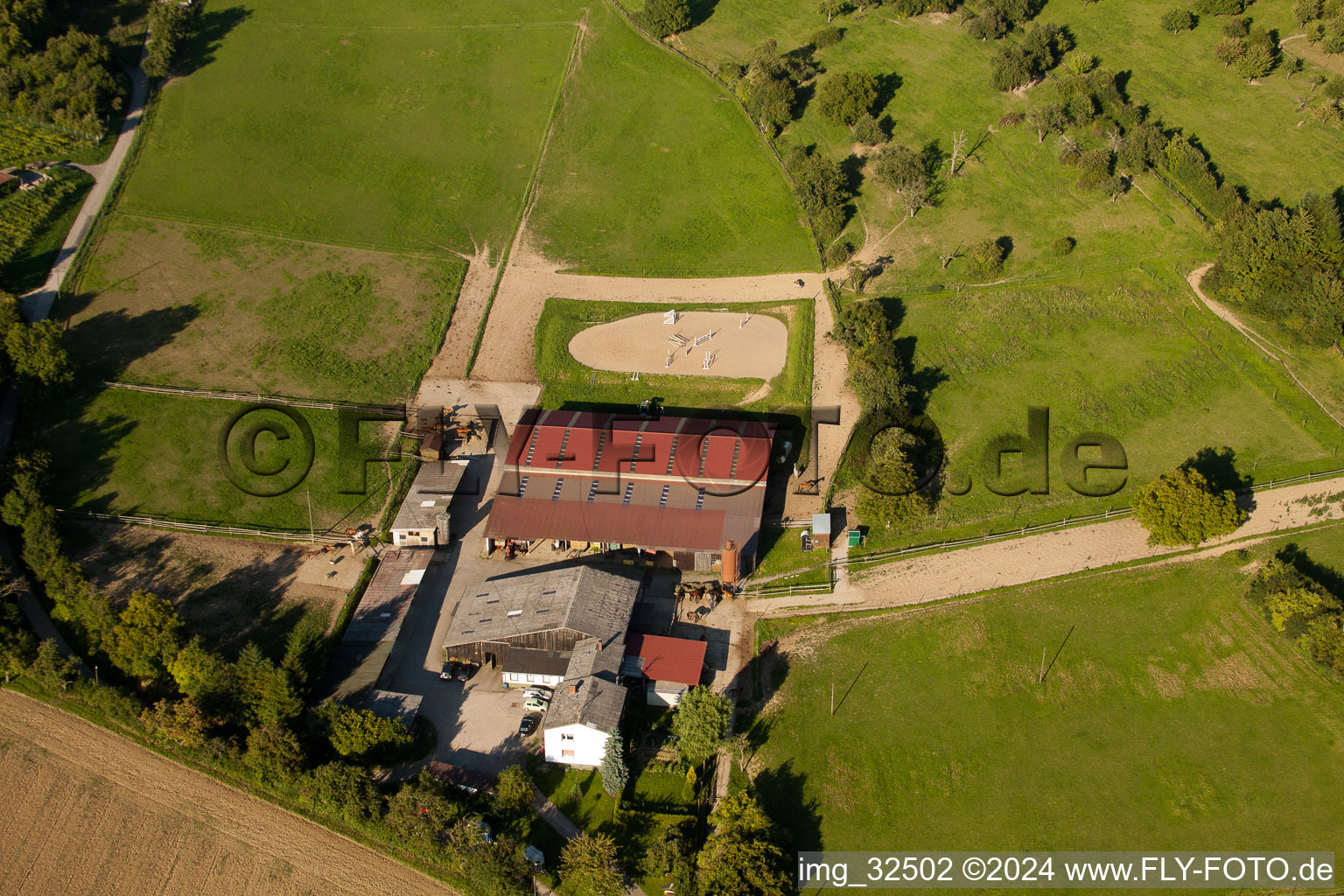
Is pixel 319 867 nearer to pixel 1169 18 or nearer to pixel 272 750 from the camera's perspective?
pixel 272 750

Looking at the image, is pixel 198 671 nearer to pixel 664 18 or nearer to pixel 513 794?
pixel 513 794

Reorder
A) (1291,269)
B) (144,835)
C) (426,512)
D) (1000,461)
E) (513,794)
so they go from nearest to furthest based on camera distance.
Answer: (144,835) < (513,794) < (426,512) < (1000,461) < (1291,269)

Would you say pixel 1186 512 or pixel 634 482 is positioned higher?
pixel 1186 512

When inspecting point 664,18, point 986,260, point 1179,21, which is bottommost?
point 986,260

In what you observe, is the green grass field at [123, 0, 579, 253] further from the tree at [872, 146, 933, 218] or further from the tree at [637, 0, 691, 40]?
the tree at [872, 146, 933, 218]

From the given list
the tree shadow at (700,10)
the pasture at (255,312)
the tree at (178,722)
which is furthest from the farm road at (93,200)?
the tree shadow at (700,10)

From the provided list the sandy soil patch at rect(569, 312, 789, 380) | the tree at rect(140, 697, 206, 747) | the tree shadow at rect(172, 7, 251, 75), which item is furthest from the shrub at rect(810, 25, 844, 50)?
the tree at rect(140, 697, 206, 747)

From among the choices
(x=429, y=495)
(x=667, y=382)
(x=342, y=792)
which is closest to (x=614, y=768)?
(x=342, y=792)
